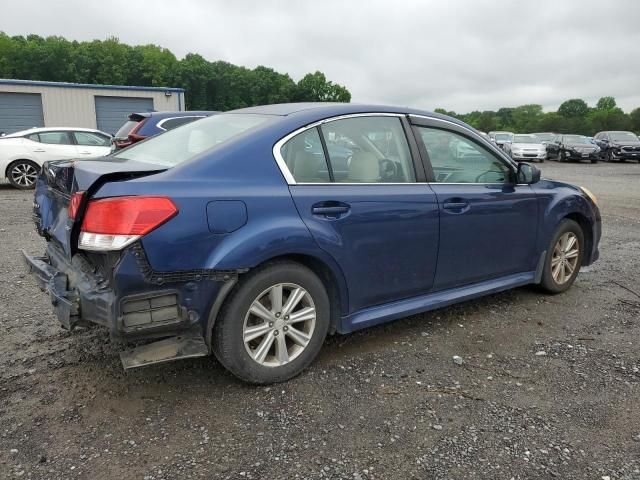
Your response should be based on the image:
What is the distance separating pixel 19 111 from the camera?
24719mm

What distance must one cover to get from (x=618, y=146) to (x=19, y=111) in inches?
1170

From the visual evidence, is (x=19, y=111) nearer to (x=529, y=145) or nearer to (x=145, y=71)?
(x=529, y=145)

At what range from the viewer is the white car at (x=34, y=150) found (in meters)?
11.8

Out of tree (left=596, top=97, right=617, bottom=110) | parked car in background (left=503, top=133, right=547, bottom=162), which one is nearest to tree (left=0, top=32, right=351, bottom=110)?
parked car in background (left=503, top=133, right=547, bottom=162)

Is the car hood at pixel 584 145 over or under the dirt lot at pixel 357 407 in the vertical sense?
over

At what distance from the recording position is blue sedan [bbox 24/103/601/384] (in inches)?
102

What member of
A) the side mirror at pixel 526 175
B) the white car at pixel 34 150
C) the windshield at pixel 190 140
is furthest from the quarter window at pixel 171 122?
the side mirror at pixel 526 175

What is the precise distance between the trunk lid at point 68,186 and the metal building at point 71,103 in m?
24.4

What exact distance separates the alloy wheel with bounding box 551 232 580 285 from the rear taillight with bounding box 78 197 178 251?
3.50m

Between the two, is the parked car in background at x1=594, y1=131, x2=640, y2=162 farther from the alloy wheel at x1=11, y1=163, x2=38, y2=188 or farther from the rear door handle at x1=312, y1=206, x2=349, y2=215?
the rear door handle at x1=312, y1=206, x2=349, y2=215

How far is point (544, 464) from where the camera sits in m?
2.41

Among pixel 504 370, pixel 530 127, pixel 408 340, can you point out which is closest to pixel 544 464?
pixel 504 370

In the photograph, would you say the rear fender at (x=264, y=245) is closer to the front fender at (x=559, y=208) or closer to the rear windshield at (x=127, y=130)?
the front fender at (x=559, y=208)

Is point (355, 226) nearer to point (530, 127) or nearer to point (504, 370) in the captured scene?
point (504, 370)
